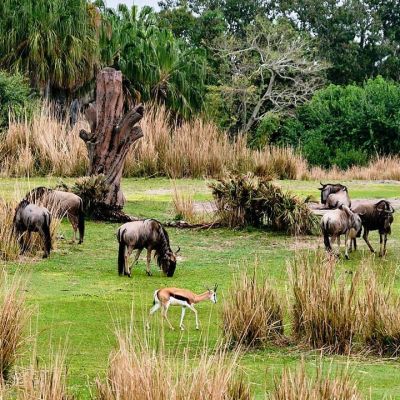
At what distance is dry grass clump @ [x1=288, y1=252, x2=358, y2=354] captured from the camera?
8.76m

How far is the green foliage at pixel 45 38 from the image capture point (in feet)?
124

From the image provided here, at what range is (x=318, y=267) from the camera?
366 inches

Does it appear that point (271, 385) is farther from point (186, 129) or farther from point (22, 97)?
point (22, 97)

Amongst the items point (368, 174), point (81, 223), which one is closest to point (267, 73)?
point (368, 174)

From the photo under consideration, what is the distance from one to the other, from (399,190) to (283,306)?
1606cm

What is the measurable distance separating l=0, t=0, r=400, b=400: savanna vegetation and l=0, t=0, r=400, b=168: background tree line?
0.10 m

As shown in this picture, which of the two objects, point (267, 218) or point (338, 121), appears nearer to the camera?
point (267, 218)

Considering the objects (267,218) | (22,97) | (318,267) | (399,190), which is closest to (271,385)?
(318,267)

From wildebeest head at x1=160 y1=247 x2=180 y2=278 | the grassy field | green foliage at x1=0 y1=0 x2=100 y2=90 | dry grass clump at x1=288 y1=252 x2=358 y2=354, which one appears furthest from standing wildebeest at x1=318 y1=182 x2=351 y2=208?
green foliage at x1=0 y1=0 x2=100 y2=90

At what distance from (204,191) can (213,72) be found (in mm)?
30342

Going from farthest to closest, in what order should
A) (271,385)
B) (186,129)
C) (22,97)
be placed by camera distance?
(22,97)
(186,129)
(271,385)

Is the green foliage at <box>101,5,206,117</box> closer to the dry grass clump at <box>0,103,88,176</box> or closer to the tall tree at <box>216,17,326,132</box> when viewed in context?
the tall tree at <box>216,17,326,132</box>

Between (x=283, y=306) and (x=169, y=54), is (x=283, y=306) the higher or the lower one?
the lower one

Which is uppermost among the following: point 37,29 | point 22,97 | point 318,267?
point 37,29
